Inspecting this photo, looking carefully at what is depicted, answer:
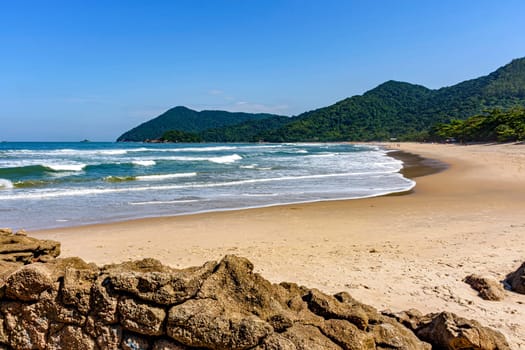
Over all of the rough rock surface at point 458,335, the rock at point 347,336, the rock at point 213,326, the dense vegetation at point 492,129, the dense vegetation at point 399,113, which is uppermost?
the dense vegetation at point 399,113

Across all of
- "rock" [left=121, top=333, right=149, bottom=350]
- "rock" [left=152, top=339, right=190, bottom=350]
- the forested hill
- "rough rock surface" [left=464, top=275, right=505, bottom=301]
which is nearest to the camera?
"rock" [left=152, top=339, right=190, bottom=350]

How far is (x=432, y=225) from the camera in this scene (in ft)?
31.6

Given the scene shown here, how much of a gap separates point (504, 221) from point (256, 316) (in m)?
8.78

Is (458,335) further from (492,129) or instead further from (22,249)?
(492,129)

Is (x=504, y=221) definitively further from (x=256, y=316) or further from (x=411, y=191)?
(x=256, y=316)

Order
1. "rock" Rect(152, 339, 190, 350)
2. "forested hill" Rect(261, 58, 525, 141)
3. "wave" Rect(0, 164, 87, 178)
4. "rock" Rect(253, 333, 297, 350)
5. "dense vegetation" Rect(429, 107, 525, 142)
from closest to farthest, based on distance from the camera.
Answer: "rock" Rect(253, 333, 297, 350) < "rock" Rect(152, 339, 190, 350) < "wave" Rect(0, 164, 87, 178) < "dense vegetation" Rect(429, 107, 525, 142) < "forested hill" Rect(261, 58, 525, 141)

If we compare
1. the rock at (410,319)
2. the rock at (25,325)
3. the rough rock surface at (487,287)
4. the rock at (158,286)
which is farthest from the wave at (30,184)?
the rock at (410,319)

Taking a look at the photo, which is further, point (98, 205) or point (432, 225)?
point (98, 205)

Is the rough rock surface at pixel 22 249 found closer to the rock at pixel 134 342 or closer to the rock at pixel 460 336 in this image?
the rock at pixel 134 342

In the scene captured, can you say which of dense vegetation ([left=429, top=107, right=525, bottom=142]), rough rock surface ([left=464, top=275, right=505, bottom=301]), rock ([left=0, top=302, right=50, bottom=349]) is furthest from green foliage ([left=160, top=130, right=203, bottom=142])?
rock ([left=0, top=302, right=50, bottom=349])

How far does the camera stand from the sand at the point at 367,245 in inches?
205

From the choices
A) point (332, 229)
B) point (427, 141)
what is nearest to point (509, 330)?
point (332, 229)

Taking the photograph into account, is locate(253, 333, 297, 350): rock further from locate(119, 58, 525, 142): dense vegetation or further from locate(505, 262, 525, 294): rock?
locate(119, 58, 525, 142): dense vegetation

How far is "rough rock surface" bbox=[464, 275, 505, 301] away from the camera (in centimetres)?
500
